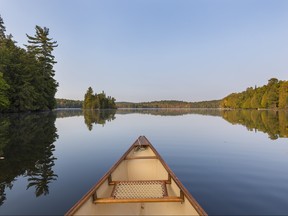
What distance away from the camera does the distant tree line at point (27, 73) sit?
135 feet

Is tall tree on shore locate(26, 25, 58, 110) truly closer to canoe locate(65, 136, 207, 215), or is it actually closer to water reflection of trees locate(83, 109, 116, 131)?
water reflection of trees locate(83, 109, 116, 131)

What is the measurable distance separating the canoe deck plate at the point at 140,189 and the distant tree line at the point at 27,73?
32886mm

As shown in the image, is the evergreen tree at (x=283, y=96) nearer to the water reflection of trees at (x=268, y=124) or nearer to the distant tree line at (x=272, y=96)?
the distant tree line at (x=272, y=96)

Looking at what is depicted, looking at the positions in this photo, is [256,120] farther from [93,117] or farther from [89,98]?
[89,98]

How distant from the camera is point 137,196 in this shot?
4.93 metres

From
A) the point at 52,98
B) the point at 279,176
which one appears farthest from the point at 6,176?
the point at 52,98

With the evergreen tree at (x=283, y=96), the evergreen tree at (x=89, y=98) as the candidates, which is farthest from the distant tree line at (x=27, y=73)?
the evergreen tree at (x=283, y=96)

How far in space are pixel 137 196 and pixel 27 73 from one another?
51.6 m

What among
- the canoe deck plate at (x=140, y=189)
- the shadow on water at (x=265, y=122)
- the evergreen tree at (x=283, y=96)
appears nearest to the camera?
the canoe deck plate at (x=140, y=189)

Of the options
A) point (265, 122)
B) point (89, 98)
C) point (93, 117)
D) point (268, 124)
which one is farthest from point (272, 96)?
point (89, 98)

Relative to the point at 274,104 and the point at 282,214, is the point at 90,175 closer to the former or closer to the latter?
the point at 282,214

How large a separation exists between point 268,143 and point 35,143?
15.0 meters

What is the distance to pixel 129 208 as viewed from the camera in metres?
4.71

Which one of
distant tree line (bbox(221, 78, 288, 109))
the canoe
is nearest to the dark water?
the canoe
